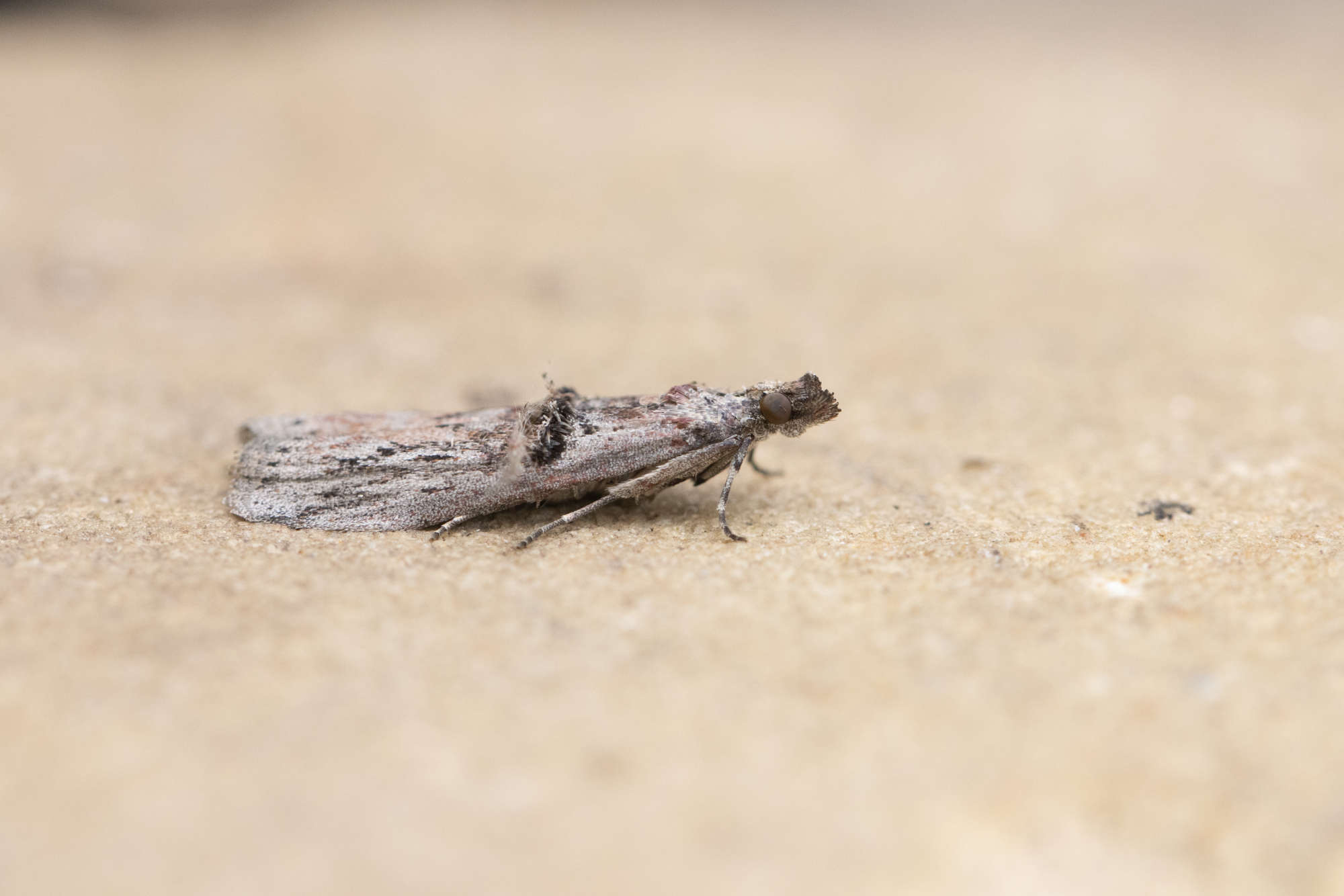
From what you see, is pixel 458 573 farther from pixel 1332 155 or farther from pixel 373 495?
pixel 1332 155

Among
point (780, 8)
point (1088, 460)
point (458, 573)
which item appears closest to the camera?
point (458, 573)

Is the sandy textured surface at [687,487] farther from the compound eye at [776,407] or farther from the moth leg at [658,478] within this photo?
the compound eye at [776,407]

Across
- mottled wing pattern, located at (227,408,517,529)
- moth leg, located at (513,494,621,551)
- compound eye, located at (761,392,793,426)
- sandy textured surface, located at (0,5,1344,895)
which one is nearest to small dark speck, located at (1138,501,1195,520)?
sandy textured surface, located at (0,5,1344,895)

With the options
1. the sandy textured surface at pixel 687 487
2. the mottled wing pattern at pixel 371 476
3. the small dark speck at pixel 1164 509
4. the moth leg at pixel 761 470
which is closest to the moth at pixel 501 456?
the mottled wing pattern at pixel 371 476

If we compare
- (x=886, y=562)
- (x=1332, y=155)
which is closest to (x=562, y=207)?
(x=886, y=562)

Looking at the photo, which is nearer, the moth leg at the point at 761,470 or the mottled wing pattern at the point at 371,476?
the mottled wing pattern at the point at 371,476

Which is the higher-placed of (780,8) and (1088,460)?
(780,8)

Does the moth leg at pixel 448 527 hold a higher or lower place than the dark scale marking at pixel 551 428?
lower

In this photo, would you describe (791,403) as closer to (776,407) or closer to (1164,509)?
(776,407)
